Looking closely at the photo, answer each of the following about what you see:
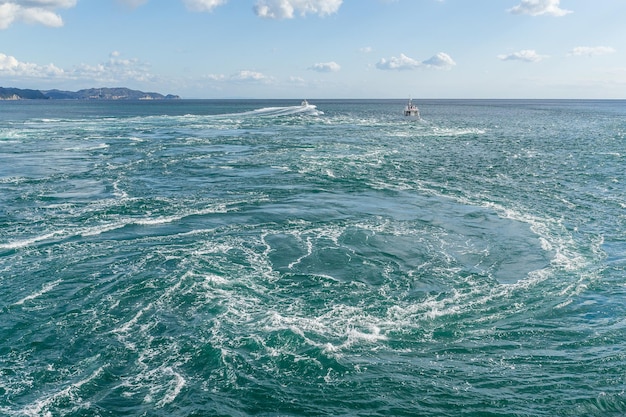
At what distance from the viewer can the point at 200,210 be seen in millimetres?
50344

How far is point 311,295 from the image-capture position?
32.1m

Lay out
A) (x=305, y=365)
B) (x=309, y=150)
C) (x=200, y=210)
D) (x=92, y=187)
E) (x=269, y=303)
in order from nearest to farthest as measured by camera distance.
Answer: (x=305, y=365) < (x=269, y=303) < (x=200, y=210) < (x=92, y=187) < (x=309, y=150)

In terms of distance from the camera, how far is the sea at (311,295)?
2242cm

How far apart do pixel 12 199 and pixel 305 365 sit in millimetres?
45130

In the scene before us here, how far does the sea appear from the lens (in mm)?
22422

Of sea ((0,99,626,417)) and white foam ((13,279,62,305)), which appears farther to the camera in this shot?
white foam ((13,279,62,305))

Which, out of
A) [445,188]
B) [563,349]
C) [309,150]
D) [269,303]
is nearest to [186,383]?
[269,303]

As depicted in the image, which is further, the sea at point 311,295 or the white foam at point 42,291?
the white foam at point 42,291

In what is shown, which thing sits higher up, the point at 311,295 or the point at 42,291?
the point at 42,291

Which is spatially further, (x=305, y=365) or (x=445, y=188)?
(x=445, y=188)

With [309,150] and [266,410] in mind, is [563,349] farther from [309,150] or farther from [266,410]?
[309,150]

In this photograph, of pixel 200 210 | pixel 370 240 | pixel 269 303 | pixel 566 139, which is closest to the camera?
pixel 269 303

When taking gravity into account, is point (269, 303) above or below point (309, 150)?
below

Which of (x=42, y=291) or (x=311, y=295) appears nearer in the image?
(x=42, y=291)
